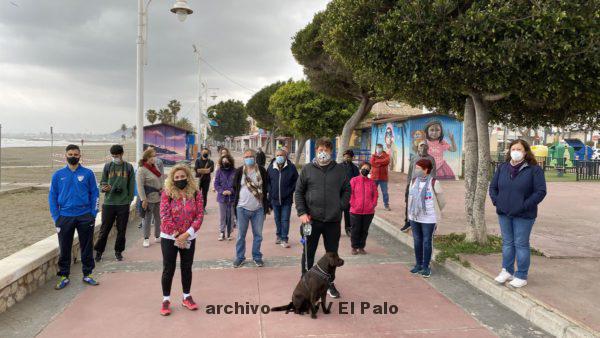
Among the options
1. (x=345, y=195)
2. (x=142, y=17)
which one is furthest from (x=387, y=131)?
(x=345, y=195)

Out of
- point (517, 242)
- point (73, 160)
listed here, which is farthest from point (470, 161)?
point (73, 160)

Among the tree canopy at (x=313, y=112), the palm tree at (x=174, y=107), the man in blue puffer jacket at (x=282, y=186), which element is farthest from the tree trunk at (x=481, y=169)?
the palm tree at (x=174, y=107)

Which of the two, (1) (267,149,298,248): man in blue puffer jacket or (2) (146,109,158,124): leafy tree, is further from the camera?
(2) (146,109,158,124): leafy tree

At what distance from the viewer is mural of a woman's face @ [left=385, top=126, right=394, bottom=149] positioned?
2280cm

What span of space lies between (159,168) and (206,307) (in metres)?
3.52

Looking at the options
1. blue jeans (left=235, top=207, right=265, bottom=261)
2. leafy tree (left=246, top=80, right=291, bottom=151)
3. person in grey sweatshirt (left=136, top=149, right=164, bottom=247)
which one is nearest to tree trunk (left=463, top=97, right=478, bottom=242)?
blue jeans (left=235, top=207, right=265, bottom=261)

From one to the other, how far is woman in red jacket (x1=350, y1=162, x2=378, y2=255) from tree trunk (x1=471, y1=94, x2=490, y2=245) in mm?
1657

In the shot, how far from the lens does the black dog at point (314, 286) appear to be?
4082mm

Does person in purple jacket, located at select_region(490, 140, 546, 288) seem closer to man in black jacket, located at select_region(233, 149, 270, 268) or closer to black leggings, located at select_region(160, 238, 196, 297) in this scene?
man in black jacket, located at select_region(233, 149, 270, 268)

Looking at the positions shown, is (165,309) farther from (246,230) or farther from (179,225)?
(246,230)

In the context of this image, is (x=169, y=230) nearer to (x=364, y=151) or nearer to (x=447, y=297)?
(x=447, y=297)

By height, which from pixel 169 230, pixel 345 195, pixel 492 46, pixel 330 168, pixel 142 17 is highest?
pixel 142 17

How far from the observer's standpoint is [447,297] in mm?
4848

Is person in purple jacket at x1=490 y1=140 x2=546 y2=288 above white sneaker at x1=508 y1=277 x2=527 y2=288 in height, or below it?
above
